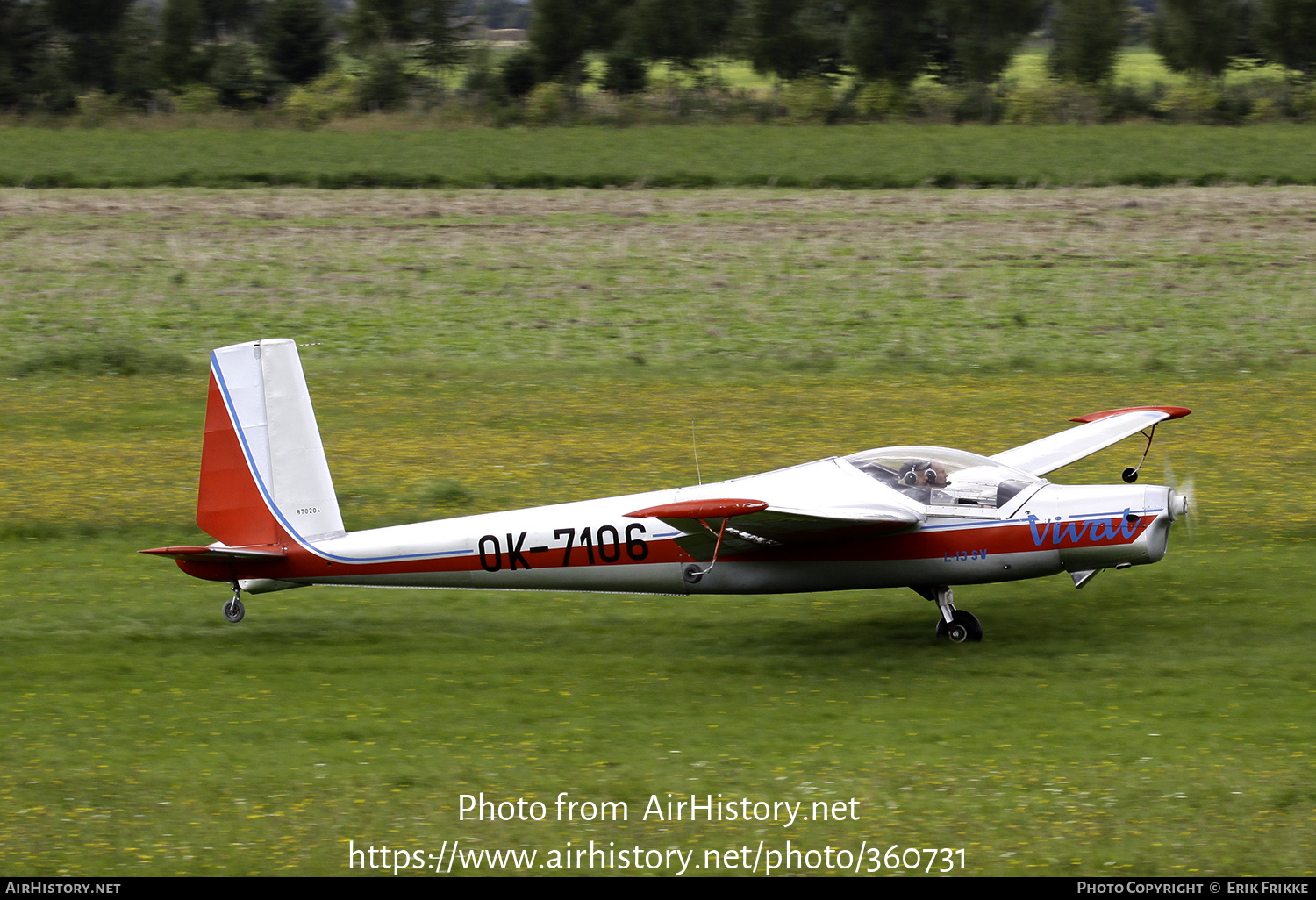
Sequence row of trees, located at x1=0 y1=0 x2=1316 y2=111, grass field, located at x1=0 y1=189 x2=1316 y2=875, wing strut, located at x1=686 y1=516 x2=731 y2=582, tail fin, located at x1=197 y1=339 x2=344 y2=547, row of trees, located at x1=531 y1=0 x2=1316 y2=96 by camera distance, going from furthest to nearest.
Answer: row of trees, located at x1=531 y1=0 x2=1316 y2=96
row of trees, located at x1=0 y1=0 x2=1316 y2=111
tail fin, located at x1=197 y1=339 x2=344 y2=547
wing strut, located at x1=686 y1=516 x2=731 y2=582
grass field, located at x1=0 y1=189 x2=1316 y2=875

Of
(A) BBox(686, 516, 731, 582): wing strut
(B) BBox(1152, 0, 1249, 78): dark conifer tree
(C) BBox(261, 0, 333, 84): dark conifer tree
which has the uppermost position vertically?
(B) BBox(1152, 0, 1249, 78): dark conifer tree

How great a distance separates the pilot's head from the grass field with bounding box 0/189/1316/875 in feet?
5.74

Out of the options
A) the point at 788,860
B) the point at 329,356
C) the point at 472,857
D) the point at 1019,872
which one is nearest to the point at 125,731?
the point at 472,857

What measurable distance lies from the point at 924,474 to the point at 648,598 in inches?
165

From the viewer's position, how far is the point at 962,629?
1463 cm

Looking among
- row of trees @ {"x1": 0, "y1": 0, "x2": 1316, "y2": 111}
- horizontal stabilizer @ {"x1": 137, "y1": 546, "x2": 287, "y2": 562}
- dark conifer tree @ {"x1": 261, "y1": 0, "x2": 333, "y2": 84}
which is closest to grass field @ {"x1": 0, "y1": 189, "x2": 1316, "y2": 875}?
horizontal stabilizer @ {"x1": 137, "y1": 546, "x2": 287, "y2": 562}

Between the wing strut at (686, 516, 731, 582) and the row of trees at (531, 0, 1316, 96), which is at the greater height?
the row of trees at (531, 0, 1316, 96)

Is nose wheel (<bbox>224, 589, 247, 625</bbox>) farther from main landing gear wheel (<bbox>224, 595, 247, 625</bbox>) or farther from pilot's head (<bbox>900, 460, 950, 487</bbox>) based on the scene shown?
pilot's head (<bbox>900, 460, 950, 487</bbox>)

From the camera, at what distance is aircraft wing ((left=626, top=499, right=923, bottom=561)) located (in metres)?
13.6

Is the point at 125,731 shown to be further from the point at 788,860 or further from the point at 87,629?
the point at 788,860

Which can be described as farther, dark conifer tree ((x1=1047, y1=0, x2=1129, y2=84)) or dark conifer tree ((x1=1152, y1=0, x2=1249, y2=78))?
dark conifer tree ((x1=1152, y1=0, x2=1249, y2=78))

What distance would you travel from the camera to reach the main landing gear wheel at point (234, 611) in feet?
50.4

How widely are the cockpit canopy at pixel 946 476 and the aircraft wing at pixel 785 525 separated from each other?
324 millimetres

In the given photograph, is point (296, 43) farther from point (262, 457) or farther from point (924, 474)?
point (924, 474)
